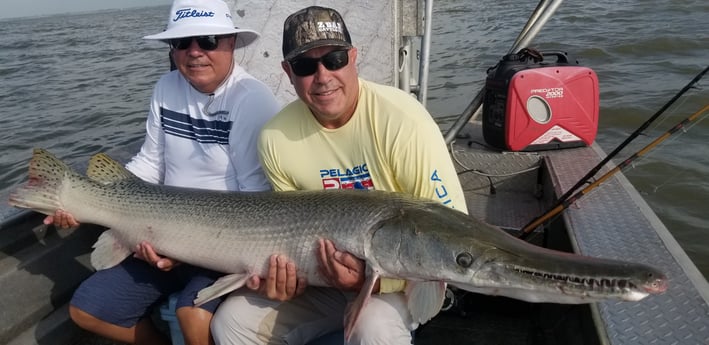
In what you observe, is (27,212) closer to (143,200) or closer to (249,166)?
(143,200)

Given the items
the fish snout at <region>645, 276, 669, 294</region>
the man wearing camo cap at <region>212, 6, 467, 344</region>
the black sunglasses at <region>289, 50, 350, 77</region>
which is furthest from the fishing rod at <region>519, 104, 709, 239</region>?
the black sunglasses at <region>289, 50, 350, 77</region>

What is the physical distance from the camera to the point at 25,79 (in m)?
16.4

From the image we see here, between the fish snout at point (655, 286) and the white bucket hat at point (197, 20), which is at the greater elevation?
the white bucket hat at point (197, 20)

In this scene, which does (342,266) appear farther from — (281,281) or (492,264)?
(492,264)

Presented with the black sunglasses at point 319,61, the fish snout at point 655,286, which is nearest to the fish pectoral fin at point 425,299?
the fish snout at point 655,286

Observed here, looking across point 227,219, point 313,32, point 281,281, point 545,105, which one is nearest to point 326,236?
point 281,281

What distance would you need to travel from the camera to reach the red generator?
4.39 m

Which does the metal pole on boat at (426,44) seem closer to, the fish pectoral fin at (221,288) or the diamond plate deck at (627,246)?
the diamond plate deck at (627,246)

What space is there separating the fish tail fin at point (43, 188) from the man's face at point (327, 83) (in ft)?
5.93

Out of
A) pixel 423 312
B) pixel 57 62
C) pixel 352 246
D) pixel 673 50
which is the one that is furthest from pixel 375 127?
pixel 57 62

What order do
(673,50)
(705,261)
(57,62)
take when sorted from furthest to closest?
(57,62) < (673,50) < (705,261)

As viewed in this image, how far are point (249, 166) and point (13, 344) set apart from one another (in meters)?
1.90

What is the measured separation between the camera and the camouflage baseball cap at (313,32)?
2.60 metres

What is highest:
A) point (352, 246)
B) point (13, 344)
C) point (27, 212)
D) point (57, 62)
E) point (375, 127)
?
point (375, 127)
